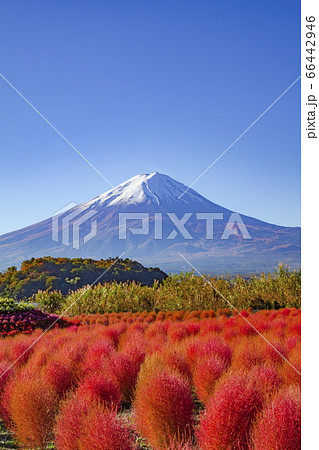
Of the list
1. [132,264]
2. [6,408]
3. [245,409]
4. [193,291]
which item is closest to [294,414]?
[245,409]

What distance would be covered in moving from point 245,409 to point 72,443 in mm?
1229

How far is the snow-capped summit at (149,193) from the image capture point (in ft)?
340

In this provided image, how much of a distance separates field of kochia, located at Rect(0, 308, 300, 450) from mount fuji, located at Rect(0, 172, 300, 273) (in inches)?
2981

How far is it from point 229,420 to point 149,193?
118082 millimetres

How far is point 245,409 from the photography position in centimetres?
304

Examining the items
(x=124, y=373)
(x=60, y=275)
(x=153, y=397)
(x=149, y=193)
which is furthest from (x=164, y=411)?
(x=149, y=193)


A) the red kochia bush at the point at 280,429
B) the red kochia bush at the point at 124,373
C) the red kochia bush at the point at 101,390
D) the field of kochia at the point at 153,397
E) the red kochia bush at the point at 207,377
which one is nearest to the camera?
the red kochia bush at the point at 280,429

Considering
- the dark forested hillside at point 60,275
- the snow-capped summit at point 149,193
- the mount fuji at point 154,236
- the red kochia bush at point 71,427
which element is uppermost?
the snow-capped summit at point 149,193

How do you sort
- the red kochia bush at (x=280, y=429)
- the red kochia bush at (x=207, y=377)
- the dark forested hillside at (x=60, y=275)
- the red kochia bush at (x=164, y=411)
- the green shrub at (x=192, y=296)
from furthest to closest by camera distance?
1. the dark forested hillside at (x=60, y=275)
2. the green shrub at (x=192, y=296)
3. the red kochia bush at (x=207, y=377)
4. the red kochia bush at (x=164, y=411)
5. the red kochia bush at (x=280, y=429)

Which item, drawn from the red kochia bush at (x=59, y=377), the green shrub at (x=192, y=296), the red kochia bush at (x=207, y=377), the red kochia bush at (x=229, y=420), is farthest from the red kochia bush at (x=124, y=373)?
the green shrub at (x=192, y=296)

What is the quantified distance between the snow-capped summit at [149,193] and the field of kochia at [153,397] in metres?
92.2

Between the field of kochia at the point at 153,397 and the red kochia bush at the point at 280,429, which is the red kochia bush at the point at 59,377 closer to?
the field of kochia at the point at 153,397

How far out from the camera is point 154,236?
3418 inches
